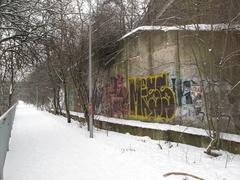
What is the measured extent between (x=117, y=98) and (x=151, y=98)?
4061mm

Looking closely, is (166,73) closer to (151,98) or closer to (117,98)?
(151,98)

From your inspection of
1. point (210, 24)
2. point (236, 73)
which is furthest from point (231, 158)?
point (210, 24)

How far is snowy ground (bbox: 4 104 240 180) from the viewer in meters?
6.64

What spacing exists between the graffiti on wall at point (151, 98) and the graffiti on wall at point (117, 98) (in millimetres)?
780

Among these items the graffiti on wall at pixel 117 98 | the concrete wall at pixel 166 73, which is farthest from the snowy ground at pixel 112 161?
the graffiti on wall at pixel 117 98

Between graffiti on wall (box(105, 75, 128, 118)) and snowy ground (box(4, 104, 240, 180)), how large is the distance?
518 centimetres

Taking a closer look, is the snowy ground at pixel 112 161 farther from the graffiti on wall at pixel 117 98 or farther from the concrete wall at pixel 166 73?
the graffiti on wall at pixel 117 98

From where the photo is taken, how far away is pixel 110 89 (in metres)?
18.0

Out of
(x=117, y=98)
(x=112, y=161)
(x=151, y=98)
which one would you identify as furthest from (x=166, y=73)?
(x=112, y=161)

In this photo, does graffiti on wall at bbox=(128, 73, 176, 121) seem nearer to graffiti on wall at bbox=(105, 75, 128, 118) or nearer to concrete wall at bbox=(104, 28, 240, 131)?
concrete wall at bbox=(104, 28, 240, 131)

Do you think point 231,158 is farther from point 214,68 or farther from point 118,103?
point 118,103

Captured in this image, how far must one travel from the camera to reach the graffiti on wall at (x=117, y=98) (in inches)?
635

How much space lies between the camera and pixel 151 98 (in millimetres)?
13266

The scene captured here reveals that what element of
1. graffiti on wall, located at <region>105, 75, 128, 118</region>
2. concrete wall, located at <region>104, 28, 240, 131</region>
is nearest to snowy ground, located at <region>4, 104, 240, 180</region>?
concrete wall, located at <region>104, 28, 240, 131</region>
